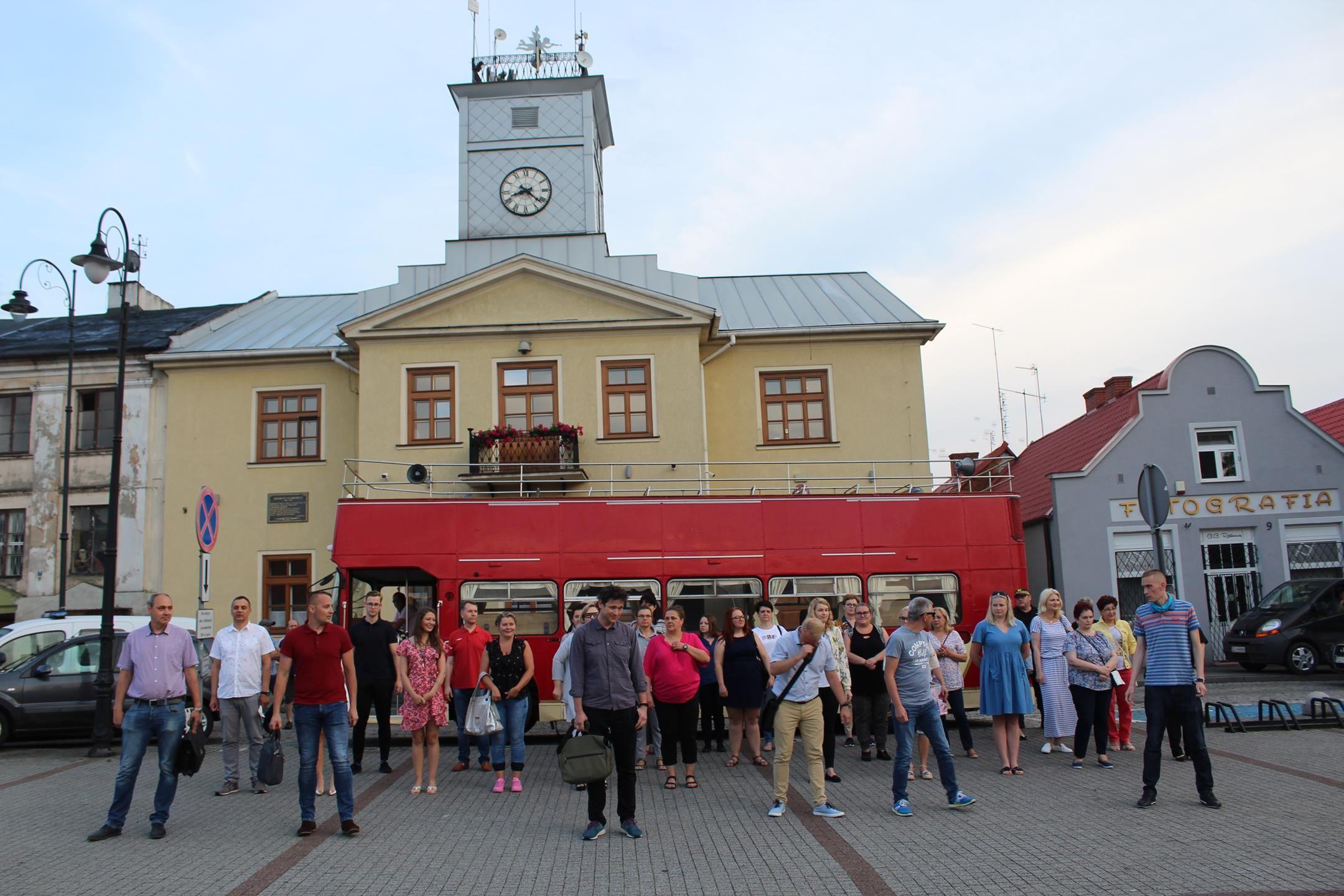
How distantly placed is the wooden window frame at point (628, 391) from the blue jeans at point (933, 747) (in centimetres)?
1438

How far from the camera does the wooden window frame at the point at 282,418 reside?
24875mm

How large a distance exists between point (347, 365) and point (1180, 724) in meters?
20.1

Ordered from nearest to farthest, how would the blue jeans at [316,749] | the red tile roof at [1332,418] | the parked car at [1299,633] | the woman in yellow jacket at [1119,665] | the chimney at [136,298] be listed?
the blue jeans at [316,749]
the woman in yellow jacket at [1119,665]
the parked car at [1299,633]
the red tile roof at [1332,418]
the chimney at [136,298]

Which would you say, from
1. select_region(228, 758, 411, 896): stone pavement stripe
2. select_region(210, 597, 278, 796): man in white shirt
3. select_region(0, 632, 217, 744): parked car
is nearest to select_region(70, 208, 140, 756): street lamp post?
select_region(0, 632, 217, 744): parked car

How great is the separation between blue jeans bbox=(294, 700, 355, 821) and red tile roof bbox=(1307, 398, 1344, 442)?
93.0 ft

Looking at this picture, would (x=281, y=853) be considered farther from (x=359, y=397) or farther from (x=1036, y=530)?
(x=1036, y=530)

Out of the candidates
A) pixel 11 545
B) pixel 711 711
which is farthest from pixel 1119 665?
pixel 11 545

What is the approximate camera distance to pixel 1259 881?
6484 millimetres

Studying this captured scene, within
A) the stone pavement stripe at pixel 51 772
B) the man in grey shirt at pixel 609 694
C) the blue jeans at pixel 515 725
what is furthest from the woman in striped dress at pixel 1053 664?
the stone pavement stripe at pixel 51 772

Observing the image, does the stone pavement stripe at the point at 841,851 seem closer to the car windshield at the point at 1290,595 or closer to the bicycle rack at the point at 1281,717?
the bicycle rack at the point at 1281,717

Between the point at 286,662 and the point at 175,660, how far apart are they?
94 centimetres

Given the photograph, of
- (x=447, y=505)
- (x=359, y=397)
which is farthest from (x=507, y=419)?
(x=447, y=505)

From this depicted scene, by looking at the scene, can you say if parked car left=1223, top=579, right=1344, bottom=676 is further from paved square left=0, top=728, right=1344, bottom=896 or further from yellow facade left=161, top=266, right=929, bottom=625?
paved square left=0, top=728, right=1344, bottom=896

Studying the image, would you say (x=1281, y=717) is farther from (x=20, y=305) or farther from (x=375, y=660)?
(x=20, y=305)
